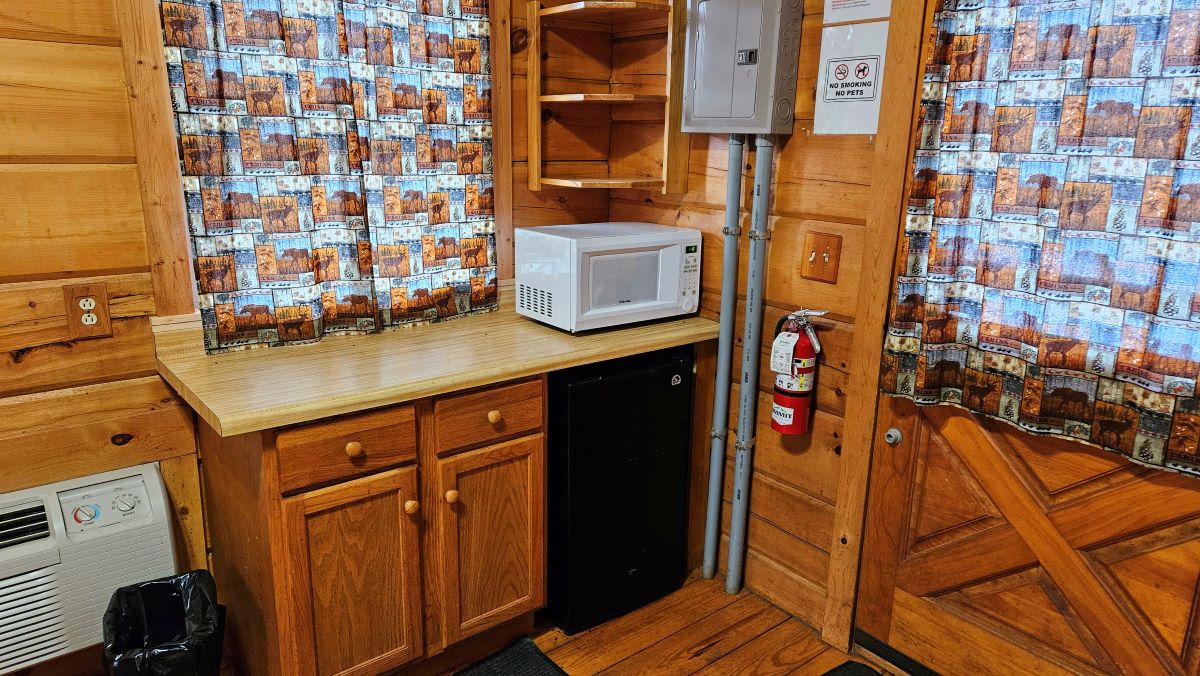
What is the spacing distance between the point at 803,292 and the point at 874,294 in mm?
271

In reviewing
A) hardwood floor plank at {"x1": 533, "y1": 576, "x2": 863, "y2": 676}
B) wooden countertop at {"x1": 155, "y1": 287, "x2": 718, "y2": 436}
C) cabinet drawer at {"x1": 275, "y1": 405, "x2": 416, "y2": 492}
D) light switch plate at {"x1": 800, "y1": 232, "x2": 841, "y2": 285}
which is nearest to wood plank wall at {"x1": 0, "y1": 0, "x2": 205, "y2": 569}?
wooden countertop at {"x1": 155, "y1": 287, "x2": 718, "y2": 436}

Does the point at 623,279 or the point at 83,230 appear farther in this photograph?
the point at 623,279

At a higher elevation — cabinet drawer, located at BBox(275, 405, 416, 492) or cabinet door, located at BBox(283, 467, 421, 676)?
cabinet drawer, located at BBox(275, 405, 416, 492)

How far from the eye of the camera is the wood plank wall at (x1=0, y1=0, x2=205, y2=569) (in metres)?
1.85

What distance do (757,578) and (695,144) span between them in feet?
4.89

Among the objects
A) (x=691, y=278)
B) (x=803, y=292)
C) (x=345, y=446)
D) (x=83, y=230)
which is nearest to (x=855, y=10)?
(x=803, y=292)

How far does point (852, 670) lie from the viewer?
2330 millimetres

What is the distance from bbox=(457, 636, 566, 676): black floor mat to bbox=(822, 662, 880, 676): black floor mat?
31.5 inches

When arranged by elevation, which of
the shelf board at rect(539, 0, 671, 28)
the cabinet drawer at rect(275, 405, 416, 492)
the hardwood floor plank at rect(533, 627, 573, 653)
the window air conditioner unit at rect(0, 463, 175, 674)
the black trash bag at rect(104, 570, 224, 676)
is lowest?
the hardwood floor plank at rect(533, 627, 573, 653)

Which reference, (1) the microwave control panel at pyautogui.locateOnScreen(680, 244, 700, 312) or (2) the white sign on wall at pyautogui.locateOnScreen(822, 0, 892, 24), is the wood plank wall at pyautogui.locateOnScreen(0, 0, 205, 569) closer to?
(1) the microwave control panel at pyautogui.locateOnScreen(680, 244, 700, 312)

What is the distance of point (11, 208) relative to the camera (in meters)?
1.85

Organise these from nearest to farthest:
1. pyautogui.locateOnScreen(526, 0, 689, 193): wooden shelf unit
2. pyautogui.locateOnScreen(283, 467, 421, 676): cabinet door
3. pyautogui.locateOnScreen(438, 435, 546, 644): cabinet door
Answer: pyautogui.locateOnScreen(283, 467, 421, 676): cabinet door
pyautogui.locateOnScreen(438, 435, 546, 644): cabinet door
pyautogui.locateOnScreen(526, 0, 689, 193): wooden shelf unit

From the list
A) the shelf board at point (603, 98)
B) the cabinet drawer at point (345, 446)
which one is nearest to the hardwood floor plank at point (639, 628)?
the cabinet drawer at point (345, 446)

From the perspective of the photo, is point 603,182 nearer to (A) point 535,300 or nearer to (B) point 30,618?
(A) point 535,300
